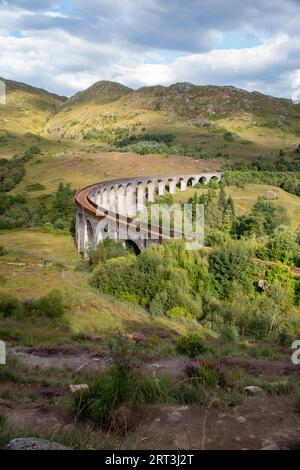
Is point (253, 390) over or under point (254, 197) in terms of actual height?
over

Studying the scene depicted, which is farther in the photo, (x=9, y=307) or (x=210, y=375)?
(x=9, y=307)

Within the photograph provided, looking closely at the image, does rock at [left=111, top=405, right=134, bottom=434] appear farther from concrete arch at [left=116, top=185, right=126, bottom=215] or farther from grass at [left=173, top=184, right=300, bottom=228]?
concrete arch at [left=116, top=185, right=126, bottom=215]

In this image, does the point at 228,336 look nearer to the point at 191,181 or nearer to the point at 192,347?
the point at 192,347

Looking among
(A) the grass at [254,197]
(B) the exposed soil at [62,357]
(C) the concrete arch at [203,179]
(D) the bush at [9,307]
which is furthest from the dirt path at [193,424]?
(C) the concrete arch at [203,179]

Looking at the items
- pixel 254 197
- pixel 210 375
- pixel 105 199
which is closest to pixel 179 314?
pixel 210 375

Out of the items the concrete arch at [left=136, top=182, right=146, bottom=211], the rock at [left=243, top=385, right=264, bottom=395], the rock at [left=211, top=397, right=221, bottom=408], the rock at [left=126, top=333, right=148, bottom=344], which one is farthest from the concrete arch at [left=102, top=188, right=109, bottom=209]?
the rock at [left=211, top=397, right=221, bottom=408]

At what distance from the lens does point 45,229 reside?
227 ft

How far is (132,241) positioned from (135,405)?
34.8 m

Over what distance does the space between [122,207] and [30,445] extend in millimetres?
80608

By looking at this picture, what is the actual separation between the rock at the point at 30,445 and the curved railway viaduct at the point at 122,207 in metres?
30.8

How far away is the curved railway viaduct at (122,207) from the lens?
42094 mm

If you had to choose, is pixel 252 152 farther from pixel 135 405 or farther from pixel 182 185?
pixel 135 405

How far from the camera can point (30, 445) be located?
17.9ft

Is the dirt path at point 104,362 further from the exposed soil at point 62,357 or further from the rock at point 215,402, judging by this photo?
the rock at point 215,402
